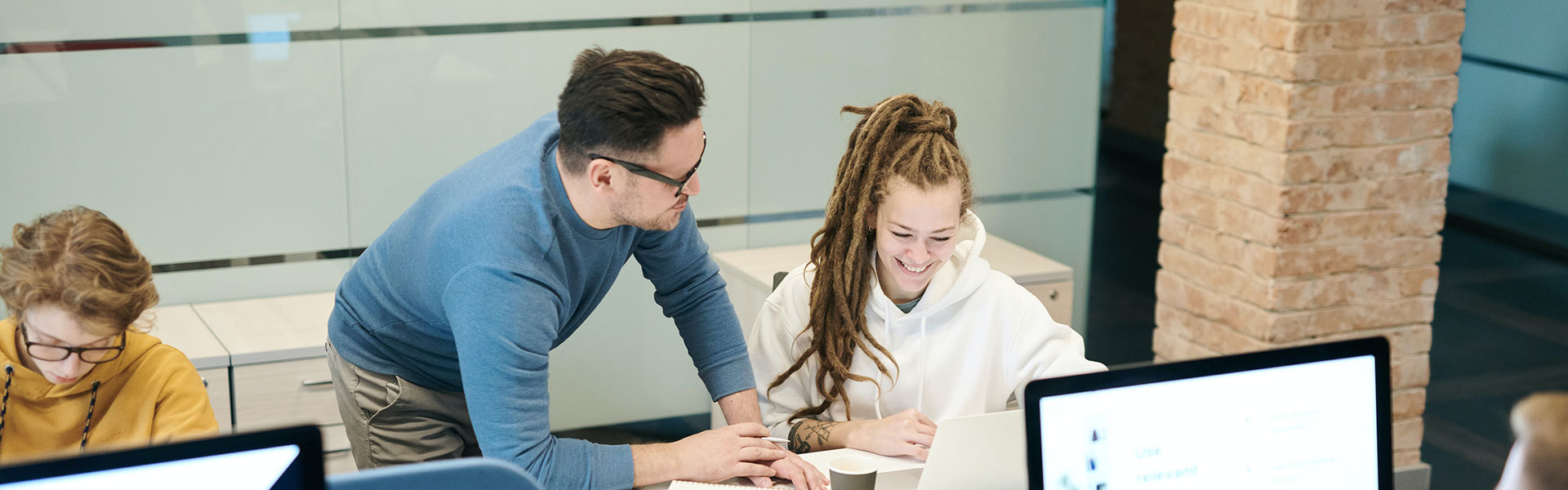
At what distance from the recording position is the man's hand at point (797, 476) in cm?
177

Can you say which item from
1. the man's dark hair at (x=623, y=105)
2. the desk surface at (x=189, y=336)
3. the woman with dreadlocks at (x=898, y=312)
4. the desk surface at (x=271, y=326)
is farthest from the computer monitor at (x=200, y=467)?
the desk surface at (x=271, y=326)

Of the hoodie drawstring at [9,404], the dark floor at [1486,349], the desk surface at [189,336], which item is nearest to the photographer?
the hoodie drawstring at [9,404]

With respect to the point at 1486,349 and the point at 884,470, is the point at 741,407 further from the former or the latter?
the point at 1486,349

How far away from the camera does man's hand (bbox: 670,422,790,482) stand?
1.75 m

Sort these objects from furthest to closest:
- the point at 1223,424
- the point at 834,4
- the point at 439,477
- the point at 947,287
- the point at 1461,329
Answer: the point at 1461,329
the point at 834,4
the point at 947,287
the point at 1223,424
the point at 439,477

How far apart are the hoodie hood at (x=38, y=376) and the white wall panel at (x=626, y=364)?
63.1 inches

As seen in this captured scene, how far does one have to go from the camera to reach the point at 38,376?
1.81 m

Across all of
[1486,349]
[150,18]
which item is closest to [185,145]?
[150,18]

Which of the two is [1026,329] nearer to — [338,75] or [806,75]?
[806,75]

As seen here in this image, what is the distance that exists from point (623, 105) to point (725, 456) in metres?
0.48

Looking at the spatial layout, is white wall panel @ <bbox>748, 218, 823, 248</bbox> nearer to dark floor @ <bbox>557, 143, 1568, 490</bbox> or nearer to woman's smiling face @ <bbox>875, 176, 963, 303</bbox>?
dark floor @ <bbox>557, 143, 1568, 490</bbox>

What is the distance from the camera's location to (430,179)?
3199mm

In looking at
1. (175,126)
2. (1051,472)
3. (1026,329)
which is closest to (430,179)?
(175,126)

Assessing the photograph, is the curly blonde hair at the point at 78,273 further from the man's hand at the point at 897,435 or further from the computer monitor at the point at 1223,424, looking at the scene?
the computer monitor at the point at 1223,424
